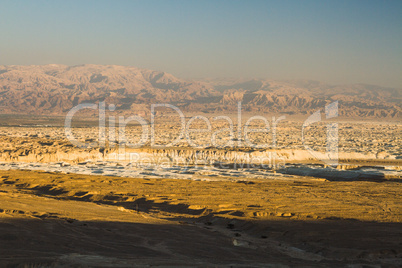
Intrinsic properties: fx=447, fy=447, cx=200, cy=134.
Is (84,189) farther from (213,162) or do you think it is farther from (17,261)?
(213,162)

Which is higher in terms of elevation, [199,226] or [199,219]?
[199,226]

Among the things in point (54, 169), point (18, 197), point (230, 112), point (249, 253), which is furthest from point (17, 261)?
point (230, 112)

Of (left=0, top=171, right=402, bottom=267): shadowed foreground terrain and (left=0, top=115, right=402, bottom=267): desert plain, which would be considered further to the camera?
(left=0, top=115, right=402, bottom=267): desert plain

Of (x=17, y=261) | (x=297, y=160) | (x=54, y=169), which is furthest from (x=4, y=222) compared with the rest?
(x=297, y=160)

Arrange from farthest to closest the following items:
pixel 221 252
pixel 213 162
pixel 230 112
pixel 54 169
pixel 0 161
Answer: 1. pixel 230 112
2. pixel 213 162
3. pixel 0 161
4. pixel 54 169
5. pixel 221 252

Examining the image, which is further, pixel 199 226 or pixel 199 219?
pixel 199 219

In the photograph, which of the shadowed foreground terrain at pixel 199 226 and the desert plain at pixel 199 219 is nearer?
the shadowed foreground terrain at pixel 199 226

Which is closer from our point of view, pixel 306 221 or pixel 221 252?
pixel 221 252

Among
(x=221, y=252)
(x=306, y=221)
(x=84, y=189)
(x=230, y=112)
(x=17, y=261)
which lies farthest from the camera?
(x=230, y=112)
